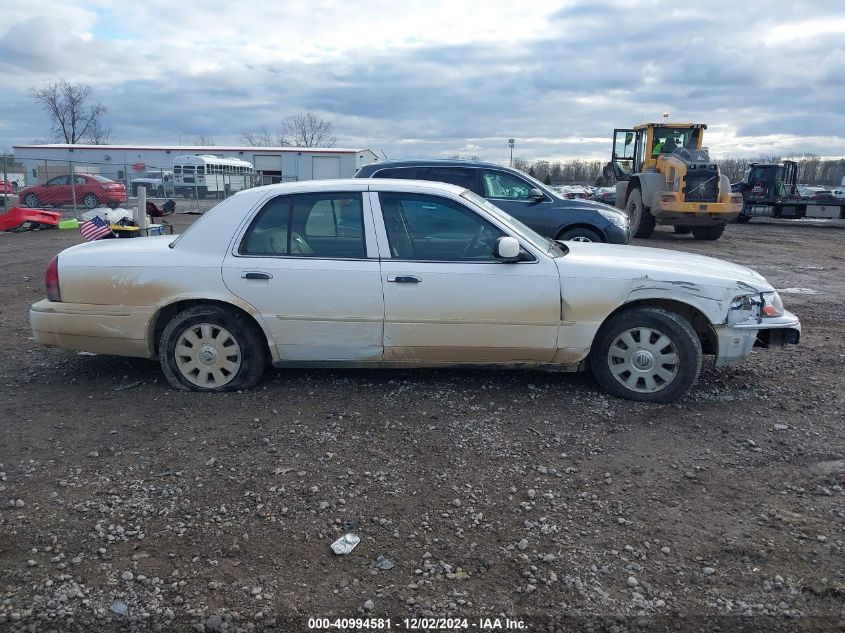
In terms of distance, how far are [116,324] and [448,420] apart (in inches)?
98.4

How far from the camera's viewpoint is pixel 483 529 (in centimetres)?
322

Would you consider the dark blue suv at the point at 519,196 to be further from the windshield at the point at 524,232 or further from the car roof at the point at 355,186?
the car roof at the point at 355,186

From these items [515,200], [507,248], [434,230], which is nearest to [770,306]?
[507,248]

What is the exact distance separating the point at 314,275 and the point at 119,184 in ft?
76.7

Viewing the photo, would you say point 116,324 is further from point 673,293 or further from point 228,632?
point 673,293

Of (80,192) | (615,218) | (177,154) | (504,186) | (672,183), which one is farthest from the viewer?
(177,154)

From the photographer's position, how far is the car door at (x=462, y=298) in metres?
4.71

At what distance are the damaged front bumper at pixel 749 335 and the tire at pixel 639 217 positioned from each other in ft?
44.5

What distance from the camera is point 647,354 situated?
15.6 feet

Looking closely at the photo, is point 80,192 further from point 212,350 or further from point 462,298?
point 462,298

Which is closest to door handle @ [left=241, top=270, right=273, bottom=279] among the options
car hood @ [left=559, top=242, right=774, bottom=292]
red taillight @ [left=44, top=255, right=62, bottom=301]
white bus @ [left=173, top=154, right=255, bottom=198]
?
red taillight @ [left=44, top=255, right=62, bottom=301]

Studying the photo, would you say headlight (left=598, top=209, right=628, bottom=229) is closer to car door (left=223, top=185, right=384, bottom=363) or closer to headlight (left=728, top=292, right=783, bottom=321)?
headlight (left=728, top=292, right=783, bottom=321)

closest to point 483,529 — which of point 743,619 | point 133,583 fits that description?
point 743,619

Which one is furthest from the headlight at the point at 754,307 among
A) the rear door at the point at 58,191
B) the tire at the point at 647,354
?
the rear door at the point at 58,191
